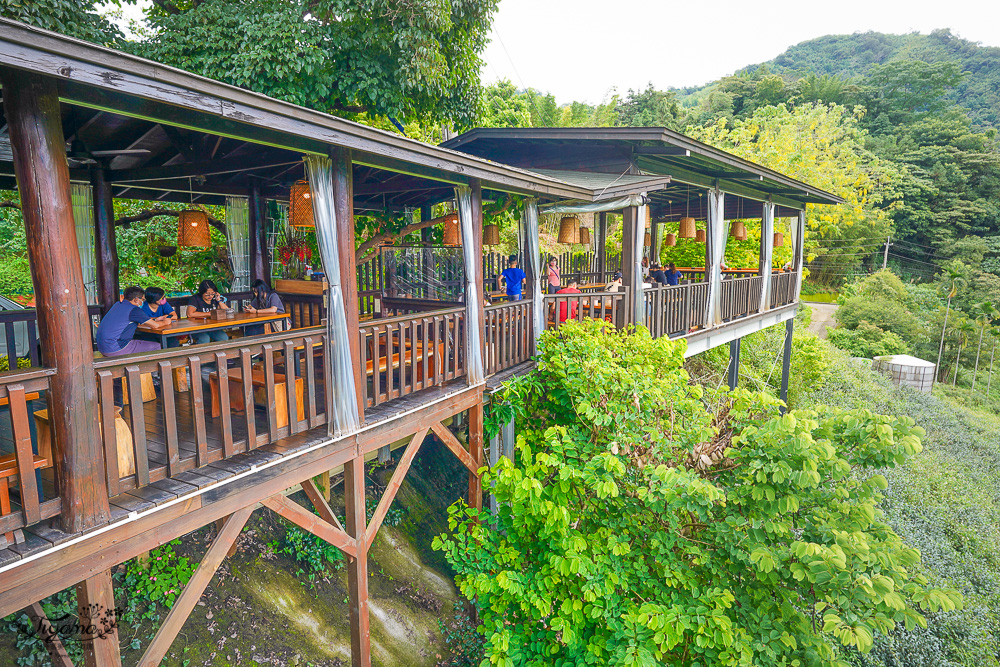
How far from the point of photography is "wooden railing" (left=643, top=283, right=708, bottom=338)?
8477 mm

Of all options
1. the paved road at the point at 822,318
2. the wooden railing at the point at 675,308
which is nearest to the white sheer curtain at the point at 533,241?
the wooden railing at the point at 675,308

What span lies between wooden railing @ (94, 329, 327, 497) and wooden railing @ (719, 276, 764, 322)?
8.66 meters

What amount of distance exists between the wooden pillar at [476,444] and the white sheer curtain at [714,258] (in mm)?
5866

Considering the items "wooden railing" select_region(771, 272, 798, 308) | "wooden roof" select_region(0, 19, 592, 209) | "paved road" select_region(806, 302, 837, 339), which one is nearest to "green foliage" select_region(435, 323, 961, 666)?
"wooden roof" select_region(0, 19, 592, 209)

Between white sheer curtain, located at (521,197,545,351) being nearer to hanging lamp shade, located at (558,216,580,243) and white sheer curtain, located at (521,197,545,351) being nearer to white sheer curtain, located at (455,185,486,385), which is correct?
white sheer curtain, located at (455,185,486,385)

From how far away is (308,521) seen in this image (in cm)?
411

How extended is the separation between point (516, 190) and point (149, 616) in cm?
584

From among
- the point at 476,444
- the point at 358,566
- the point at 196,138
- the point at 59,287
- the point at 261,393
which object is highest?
the point at 196,138

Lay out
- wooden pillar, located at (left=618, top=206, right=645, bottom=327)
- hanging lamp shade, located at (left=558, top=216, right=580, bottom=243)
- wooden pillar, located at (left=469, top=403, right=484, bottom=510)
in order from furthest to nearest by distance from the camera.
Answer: hanging lamp shade, located at (left=558, top=216, right=580, bottom=243)
wooden pillar, located at (left=618, top=206, right=645, bottom=327)
wooden pillar, located at (left=469, top=403, right=484, bottom=510)

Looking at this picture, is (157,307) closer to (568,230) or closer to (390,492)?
(390,492)

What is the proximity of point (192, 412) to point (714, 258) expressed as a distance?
901 cm

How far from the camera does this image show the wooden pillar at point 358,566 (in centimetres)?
455

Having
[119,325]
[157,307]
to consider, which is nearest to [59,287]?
[119,325]

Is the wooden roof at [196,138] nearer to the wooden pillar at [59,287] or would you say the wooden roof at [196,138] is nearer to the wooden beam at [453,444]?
the wooden pillar at [59,287]
